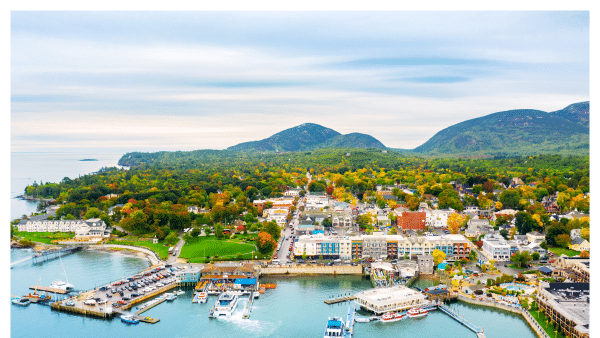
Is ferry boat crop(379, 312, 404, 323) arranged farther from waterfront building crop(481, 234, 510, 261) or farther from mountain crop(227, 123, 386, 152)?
mountain crop(227, 123, 386, 152)

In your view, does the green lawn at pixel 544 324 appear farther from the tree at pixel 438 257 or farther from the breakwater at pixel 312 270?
the breakwater at pixel 312 270

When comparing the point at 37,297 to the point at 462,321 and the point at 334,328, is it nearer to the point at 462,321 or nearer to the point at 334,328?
the point at 334,328

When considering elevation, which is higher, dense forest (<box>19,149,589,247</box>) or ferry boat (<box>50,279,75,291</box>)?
dense forest (<box>19,149,589,247</box>)

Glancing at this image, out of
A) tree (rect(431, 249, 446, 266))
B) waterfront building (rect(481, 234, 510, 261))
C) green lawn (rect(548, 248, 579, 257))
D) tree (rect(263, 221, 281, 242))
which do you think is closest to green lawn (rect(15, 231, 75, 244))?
tree (rect(263, 221, 281, 242))

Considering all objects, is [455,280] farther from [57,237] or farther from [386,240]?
[57,237]

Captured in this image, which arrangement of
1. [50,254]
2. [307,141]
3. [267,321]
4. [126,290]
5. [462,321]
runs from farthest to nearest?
1. [307,141]
2. [50,254]
3. [126,290]
4. [462,321]
5. [267,321]

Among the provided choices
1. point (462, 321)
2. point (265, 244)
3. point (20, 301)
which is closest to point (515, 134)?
point (265, 244)
